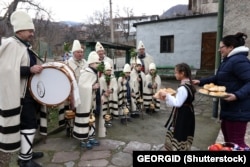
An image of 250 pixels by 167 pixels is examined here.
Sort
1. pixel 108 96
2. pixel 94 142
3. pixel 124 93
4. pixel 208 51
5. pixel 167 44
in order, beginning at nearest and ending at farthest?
pixel 94 142, pixel 108 96, pixel 124 93, pixel 208 51, pixel 167 44

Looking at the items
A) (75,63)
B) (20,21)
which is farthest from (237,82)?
(75,63)

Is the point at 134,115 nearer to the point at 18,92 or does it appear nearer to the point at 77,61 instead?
the point at 77,61

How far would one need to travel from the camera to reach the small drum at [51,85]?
3.42 meters

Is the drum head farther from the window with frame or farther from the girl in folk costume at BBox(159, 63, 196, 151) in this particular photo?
the window with frame

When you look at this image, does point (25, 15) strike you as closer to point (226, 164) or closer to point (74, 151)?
point (74, 151)

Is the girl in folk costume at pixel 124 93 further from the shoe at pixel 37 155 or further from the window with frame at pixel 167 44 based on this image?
the window with frame at pixel 167 44

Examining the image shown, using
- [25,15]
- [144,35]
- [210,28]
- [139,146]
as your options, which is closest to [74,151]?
[139,146]

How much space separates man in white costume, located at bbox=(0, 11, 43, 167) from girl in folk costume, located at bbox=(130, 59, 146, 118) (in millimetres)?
3044

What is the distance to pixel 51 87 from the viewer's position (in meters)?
3.44

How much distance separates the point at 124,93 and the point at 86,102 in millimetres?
1971

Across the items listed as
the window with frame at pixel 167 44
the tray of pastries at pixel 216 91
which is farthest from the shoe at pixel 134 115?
the window with frame at pixel 167 44

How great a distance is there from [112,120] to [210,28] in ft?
34.9

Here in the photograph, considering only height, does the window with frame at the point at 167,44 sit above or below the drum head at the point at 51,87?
above

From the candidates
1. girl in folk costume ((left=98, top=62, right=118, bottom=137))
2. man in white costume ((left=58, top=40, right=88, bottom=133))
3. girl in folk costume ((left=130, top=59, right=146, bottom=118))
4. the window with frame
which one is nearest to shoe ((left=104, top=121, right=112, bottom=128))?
girl in folk costume ((left=98, top=62, right=118, bottom=137))
